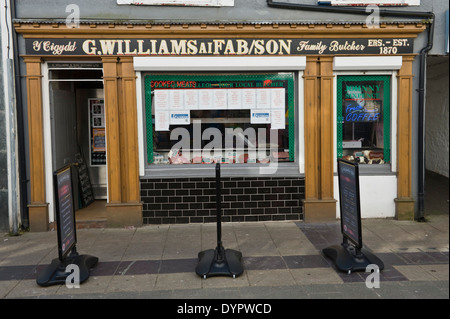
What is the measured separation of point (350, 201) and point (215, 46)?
363 cm

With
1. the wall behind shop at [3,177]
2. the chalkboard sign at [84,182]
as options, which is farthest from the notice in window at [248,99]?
the wall behind shop at [3,177]

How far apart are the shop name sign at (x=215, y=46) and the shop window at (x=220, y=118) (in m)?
0.45

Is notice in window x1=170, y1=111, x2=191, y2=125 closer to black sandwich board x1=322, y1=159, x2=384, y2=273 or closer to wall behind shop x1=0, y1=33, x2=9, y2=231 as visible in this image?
wall behind shop x1=0, y1=33, x2=9, y2=231

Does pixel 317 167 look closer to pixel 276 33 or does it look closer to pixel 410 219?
pixel 410 219

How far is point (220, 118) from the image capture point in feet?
24.4

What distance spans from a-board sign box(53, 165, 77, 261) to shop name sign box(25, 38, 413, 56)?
8.93 ft

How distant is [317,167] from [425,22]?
125 inches

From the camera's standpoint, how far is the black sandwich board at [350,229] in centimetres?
498

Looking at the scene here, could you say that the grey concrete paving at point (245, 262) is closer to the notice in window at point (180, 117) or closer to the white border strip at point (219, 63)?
Answer: the notice in window at point (180, 117)

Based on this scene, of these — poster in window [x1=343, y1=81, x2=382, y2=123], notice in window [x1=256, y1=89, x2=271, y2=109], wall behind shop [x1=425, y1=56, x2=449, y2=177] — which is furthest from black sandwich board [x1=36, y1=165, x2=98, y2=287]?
wall behind shop [x1=425, y1=56, x2=449, y2=177]

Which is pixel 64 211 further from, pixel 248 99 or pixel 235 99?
pixel 248 99

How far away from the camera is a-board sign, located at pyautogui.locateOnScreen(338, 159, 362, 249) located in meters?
4.95

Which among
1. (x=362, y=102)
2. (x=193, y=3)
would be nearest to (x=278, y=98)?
(x=362, y=102)
